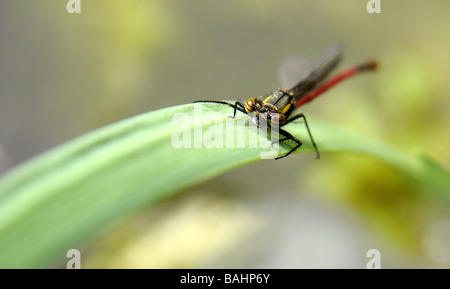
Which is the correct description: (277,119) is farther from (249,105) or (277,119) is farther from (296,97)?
(296,97)

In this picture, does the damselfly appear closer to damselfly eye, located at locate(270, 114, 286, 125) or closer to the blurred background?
damselfly eye, located at locate(270, 114, 286, 125)

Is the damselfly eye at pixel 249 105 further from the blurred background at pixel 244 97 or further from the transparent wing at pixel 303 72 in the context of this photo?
the blurred background at pixel 244 97

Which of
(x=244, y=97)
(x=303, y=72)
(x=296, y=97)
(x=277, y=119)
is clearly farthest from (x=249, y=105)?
(x=244, y=97)

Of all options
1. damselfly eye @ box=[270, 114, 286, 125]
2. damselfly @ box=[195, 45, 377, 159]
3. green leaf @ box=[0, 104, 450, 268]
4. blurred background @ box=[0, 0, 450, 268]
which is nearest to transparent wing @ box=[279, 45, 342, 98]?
damselfly @ box=[195, 45, 377, 159]

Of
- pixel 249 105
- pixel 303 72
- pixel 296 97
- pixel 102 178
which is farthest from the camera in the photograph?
pixel 303 72

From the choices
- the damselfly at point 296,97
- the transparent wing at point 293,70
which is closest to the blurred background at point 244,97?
the damselfly at point 296,97
